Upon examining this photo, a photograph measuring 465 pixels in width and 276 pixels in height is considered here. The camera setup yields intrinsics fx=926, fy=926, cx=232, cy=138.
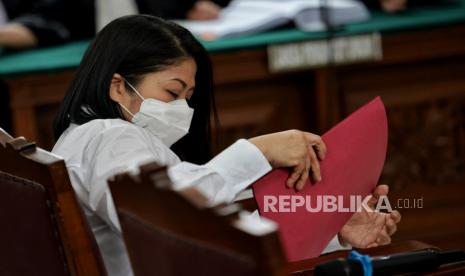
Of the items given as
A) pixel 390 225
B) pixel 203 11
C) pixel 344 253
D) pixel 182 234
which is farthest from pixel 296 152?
Result: pixel 203 11

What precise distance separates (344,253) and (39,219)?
1.63 ft

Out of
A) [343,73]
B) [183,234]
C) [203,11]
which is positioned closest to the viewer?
[183,234]

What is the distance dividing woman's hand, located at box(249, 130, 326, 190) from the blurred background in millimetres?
1729

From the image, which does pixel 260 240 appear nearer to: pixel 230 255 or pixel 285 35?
pixel 230 255

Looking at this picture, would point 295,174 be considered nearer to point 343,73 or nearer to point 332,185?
point 332,185

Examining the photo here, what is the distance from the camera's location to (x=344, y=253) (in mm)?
1512

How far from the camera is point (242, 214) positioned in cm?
95

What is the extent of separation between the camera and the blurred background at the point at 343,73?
10.7 feet

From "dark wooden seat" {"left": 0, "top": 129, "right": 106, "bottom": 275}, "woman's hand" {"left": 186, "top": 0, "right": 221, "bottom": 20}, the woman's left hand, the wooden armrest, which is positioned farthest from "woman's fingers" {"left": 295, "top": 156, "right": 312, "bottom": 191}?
"woman's hand" {"left": 186, "top": 0, "right": 221, "bottom": 20}

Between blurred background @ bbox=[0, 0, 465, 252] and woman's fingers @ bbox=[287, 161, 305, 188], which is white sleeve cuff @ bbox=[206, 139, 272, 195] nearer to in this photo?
woman's fingers @ bbox=[287, 161, 305, 188]

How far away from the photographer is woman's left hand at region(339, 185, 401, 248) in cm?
168

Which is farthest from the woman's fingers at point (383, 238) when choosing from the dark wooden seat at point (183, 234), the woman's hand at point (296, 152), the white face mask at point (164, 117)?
the dark wooden seat at point (183, 234)

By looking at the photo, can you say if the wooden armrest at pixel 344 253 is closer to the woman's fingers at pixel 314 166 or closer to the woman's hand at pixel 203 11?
the woman's fingers at pixel 314 166

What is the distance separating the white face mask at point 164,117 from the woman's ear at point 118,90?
1 cm
